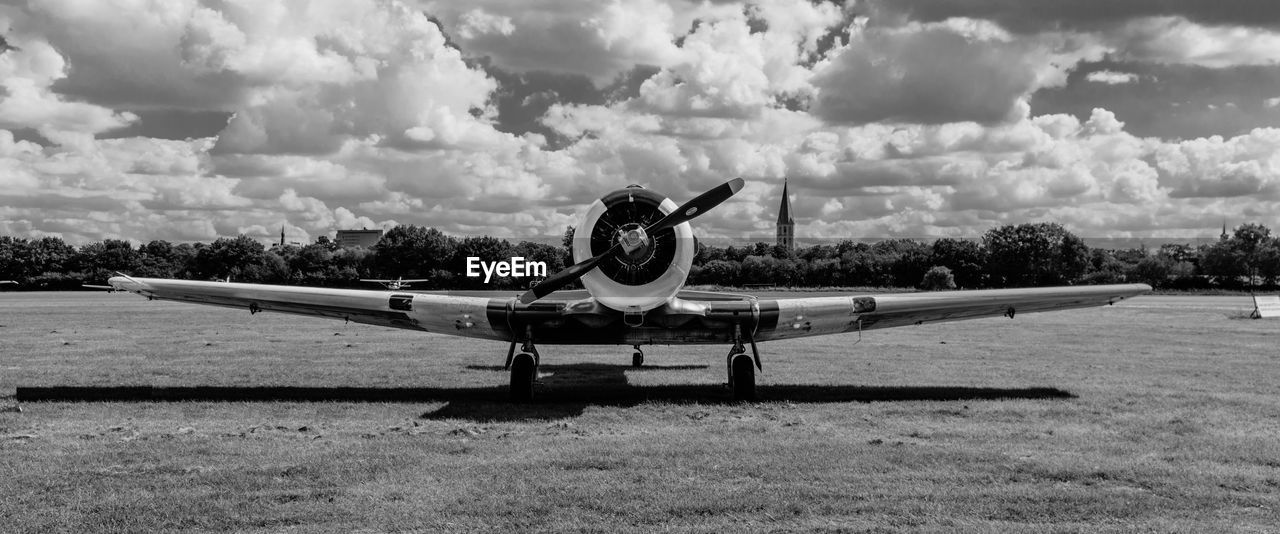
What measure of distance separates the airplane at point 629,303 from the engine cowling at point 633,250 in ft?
0.05

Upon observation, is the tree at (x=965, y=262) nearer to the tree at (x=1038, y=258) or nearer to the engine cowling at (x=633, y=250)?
the tree at (x=1038, y=258)

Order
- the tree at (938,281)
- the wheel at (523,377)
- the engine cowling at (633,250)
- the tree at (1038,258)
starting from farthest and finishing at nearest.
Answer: the tree at (1038,258) → the tree at (938,281) → the engine cowling at (633,250) → the wheel at (523,377)

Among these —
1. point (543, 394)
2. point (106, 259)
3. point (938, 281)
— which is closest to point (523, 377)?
point (543, 394)

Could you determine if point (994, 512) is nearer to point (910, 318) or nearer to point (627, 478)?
point (627, 478)

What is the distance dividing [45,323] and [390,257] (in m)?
88.1

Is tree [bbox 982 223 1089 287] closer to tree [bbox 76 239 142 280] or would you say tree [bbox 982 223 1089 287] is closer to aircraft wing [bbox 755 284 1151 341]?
aircraft wing [bbox 755 284 1151 341]

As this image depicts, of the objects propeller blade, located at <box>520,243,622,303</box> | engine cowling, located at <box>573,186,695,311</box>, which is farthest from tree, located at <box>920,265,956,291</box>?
propeller blade, located at <box>520,243,622,303</box>

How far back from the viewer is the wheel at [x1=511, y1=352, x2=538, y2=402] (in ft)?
40.1

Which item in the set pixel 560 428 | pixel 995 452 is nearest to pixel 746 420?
pixel 560 428

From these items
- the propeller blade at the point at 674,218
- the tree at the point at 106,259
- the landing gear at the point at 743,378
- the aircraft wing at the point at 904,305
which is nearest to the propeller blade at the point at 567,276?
the propeller blade at the point at 674,218

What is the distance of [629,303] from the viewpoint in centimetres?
1237

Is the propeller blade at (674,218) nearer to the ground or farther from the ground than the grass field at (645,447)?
farther from the ground

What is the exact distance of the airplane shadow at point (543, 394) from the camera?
12109 millimetres

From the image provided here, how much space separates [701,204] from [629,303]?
1.73 meters
